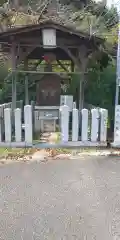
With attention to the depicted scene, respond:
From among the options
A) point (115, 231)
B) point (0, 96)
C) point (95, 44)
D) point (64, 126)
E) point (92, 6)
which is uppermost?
point (92, 6)

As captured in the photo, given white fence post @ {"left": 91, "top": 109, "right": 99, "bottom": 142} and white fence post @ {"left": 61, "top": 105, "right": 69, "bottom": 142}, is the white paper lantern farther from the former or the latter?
white fence post @ {"left": 91, "top": 109, "right": 99, "bottom": 142}

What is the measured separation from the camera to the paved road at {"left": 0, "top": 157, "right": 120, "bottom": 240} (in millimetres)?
3273

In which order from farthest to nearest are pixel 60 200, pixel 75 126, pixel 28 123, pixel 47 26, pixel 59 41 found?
pixel 59 41
pixel 47 26
pixel 75 126
pixel 28 123
pixel 60 200

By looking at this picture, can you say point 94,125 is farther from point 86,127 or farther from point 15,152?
point 15,152

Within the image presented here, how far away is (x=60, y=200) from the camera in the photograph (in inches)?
162

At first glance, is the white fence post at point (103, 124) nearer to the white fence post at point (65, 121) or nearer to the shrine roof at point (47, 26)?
the white fence post at point (65, 121)

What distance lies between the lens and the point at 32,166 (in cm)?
576

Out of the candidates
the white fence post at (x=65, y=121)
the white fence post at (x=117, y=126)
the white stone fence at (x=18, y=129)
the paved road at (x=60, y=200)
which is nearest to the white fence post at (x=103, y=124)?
the white fence post at (x=117, y=126)

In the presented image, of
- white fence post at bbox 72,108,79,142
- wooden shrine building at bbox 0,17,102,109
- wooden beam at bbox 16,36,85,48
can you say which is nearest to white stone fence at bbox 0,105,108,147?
A: white fence post at bbox 72,108,79,142

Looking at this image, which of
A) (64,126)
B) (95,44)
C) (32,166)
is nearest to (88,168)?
(32,166)

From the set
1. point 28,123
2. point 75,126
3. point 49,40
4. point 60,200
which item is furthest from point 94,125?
point 60,200

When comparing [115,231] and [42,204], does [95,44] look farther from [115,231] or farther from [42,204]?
[115,231]

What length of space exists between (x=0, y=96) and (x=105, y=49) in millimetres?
4680

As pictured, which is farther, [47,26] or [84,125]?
[47,26]
